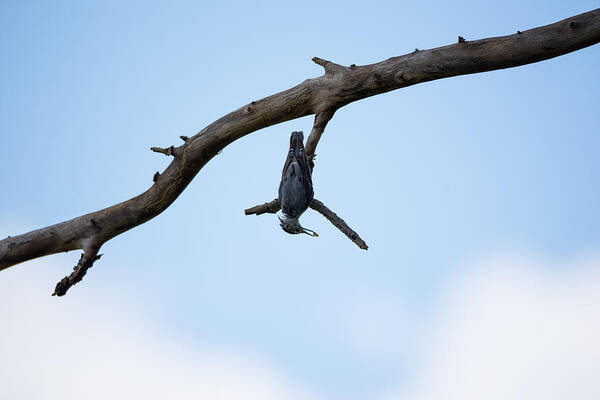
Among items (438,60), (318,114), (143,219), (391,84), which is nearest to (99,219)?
(143,219)

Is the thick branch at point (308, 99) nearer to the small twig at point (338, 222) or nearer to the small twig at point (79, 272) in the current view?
the small twig at point (79, 272)

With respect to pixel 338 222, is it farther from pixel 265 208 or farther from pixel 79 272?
pixel 79 272

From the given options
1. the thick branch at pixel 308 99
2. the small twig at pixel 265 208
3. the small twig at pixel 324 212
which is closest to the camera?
the thick branch at pixel 308 99

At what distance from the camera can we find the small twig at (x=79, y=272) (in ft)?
22.4

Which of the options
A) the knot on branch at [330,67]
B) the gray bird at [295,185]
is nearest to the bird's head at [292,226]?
the gray bird at [295,185]

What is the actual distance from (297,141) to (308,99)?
462 mm

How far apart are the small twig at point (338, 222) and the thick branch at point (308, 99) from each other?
92 centimetres

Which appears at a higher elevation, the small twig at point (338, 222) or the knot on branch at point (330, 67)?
the knot on branch at point (330, 67)

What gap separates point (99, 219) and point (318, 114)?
8.35 ft

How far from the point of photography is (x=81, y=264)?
6969 millimetres

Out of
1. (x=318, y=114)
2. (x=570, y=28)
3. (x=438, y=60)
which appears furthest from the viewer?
(x=318, y=114)

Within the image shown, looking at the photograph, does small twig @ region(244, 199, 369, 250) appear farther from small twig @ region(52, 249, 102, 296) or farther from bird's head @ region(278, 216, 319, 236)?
small twig @ region(52, 249, 102, 296)

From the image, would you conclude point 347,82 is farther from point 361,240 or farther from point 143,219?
point 143,219

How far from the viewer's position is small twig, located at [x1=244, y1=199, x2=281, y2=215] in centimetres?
693
